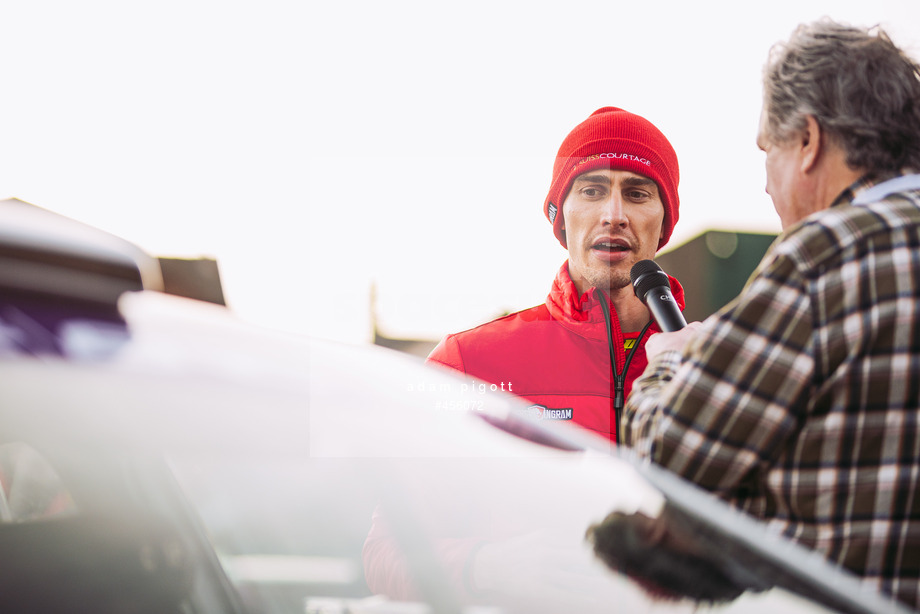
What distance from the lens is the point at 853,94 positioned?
4.00ft

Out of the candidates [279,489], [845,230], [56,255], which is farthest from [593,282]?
[56,255]

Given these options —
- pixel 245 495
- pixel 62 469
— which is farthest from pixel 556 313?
pixel 62 469

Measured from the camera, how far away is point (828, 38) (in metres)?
1.27

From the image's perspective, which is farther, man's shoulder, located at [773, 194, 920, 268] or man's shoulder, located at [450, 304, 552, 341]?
man's shoulder, located at [450, 304, 552, 341]

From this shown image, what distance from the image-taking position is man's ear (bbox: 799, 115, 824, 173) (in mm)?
1225

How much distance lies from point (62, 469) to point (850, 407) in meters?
1.01

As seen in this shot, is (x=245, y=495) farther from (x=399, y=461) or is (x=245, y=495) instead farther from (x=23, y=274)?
(x=23, y=274)

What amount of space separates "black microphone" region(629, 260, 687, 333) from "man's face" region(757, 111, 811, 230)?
0.93 feet

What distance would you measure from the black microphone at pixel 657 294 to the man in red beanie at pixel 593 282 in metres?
0.17

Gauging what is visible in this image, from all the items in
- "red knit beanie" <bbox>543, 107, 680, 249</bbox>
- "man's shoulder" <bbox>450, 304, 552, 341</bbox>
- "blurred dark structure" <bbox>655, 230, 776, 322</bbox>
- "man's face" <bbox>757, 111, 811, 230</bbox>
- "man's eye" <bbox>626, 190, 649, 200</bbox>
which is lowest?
"man's shoulder" <bbox>450, 304, 552, 341</bbox>

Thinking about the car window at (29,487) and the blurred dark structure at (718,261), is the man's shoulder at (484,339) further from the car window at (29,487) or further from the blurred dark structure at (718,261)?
the blurred dark structure at (718,261)

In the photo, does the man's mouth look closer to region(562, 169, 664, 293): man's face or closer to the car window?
region(562, 169, 664, 293): man's face

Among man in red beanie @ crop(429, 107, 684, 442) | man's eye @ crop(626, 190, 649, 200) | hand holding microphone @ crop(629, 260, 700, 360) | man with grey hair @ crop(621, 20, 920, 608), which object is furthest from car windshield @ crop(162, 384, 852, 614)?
man's eye @ crop(626, 190, 649, 200)

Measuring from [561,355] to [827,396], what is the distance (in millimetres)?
875
